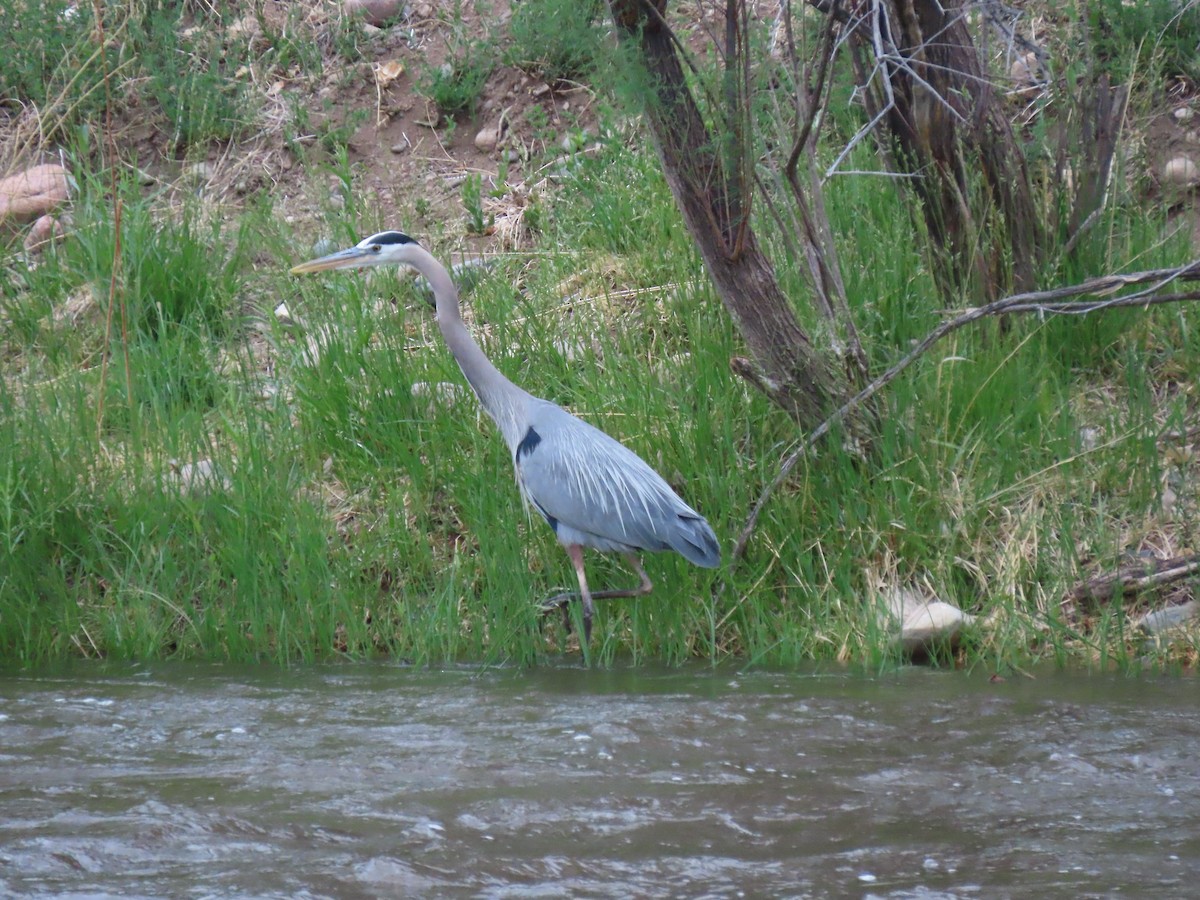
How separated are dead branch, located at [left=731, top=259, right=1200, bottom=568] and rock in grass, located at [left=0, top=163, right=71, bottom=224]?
4.87 meters

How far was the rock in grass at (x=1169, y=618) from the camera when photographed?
15.3 ft

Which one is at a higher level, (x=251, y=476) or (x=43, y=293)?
(x=43, y=293)

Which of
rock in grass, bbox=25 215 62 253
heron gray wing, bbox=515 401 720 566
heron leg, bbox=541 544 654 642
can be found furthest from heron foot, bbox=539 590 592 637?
rock in grass, bbox=25 215 62 253

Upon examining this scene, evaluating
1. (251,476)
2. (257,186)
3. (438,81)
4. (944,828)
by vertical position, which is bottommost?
(944,828)

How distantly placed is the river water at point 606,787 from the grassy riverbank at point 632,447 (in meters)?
0.49

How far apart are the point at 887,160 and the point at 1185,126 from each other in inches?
93.8

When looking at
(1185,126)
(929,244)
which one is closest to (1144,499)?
(929,244)

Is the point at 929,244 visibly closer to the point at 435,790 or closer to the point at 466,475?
the point at 466,475

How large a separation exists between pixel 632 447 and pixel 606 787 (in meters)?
2.45

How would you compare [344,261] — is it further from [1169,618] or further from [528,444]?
[1169,618]

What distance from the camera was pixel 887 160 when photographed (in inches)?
226

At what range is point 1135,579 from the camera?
4797 millimetres

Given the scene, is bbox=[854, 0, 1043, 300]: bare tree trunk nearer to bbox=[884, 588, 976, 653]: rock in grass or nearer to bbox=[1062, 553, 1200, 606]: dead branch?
bbox=[1062, 553, 1200, 606]: dead branch

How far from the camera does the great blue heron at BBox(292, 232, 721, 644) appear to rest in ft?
16.3
